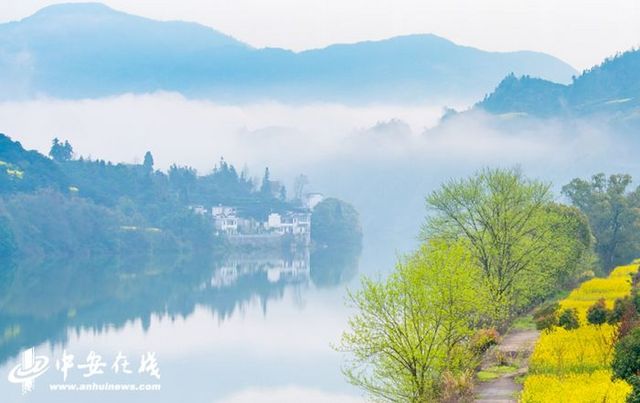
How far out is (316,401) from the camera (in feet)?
99.7

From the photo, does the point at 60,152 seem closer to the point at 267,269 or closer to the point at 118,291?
the point at 267,269

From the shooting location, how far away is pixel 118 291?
226ft

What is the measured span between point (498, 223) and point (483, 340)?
8.39 m

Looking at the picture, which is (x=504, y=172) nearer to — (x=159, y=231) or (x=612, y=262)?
(x=612, y=262)

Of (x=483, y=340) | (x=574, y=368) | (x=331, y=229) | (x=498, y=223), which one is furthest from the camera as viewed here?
(x=331, y=229)

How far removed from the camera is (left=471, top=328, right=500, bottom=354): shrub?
20992 mm

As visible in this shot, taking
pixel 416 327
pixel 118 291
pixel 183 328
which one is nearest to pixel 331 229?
pixel 118 291

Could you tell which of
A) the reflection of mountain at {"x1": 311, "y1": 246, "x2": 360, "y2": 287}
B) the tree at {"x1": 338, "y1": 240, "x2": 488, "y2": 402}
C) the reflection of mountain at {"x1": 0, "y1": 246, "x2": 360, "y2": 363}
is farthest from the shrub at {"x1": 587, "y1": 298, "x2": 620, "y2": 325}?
the reflection of mountain at {"x1": 311, "y1": 246, "x2": 360, "y2": 287}

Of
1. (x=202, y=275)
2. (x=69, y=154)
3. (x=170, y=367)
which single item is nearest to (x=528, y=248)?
(x=170, y=367)

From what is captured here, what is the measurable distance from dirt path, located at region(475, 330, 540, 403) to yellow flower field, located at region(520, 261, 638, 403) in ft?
1.84

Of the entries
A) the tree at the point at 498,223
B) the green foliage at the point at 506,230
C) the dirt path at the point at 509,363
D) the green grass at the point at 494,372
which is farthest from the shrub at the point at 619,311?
the tree at the point at 498,223

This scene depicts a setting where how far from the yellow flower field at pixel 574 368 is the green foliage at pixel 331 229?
12318cm

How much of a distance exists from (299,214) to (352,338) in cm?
12787

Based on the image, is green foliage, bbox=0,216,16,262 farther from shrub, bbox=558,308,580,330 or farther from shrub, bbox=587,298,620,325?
shrub, bbox=587,298,620,325
